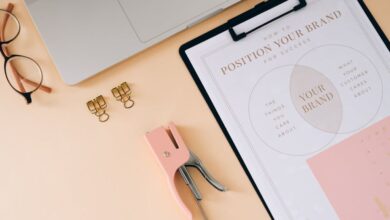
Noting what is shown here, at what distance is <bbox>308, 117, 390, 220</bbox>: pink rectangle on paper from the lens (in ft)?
2.68

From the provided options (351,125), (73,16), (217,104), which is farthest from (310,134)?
(73,16)

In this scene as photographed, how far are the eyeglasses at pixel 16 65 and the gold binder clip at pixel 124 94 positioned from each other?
137 mm

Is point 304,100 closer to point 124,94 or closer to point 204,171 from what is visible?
point 204,171

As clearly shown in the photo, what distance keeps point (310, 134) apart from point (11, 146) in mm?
603

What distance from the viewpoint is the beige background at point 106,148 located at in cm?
80

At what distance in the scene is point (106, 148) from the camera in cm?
81

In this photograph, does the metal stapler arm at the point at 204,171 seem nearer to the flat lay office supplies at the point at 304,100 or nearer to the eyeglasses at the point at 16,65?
the flat lay office supplies at the point at 304,100

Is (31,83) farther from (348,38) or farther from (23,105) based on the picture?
(348,38)

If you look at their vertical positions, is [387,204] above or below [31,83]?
below

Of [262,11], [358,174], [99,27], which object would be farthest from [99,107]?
[358,174]

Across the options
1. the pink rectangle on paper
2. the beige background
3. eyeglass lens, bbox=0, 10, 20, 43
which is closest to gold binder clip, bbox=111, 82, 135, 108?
the beige background

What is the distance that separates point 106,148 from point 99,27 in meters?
0.25

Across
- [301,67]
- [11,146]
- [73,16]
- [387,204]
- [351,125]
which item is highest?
[73,16]

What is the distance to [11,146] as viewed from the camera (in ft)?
2.64
